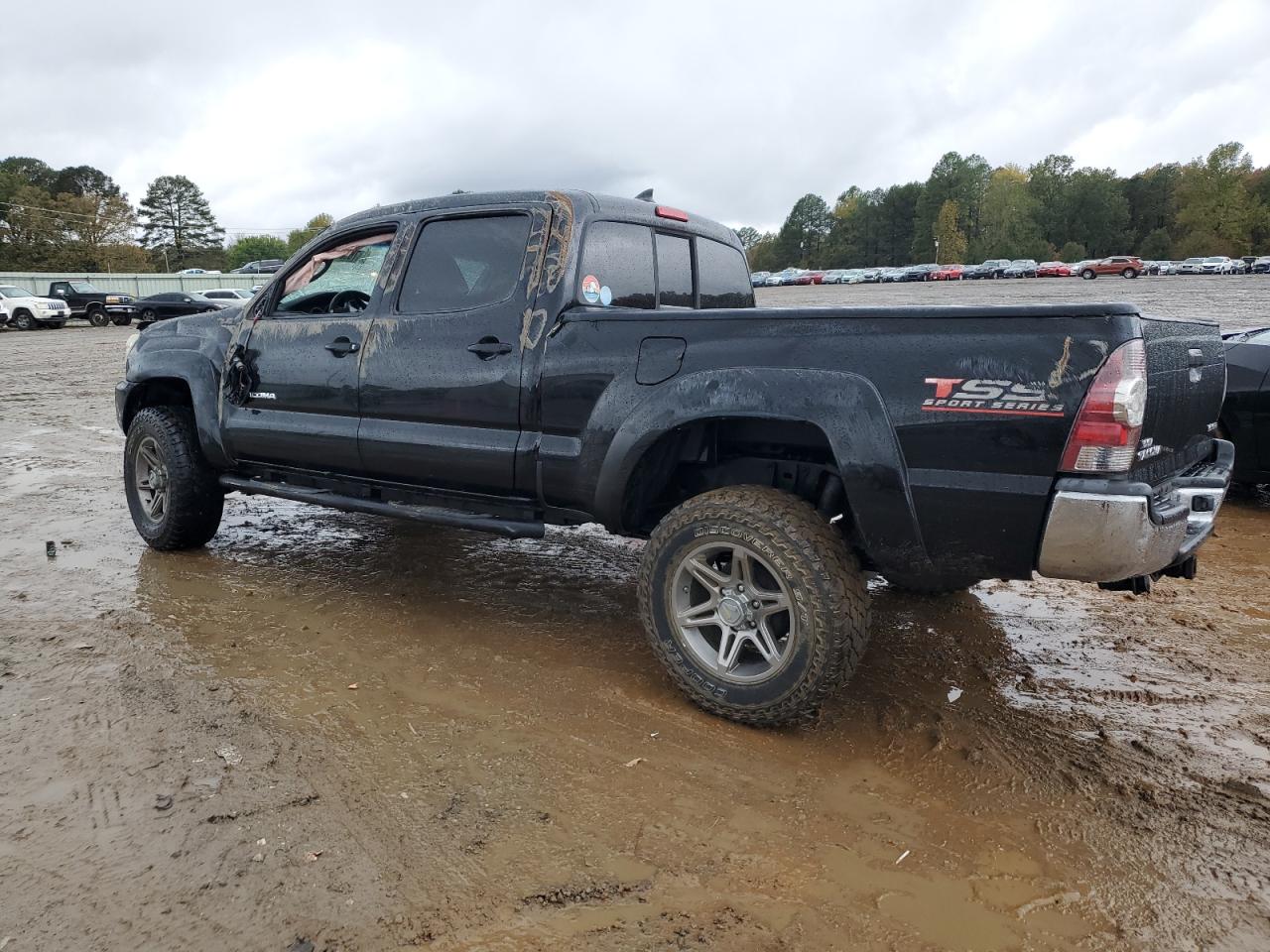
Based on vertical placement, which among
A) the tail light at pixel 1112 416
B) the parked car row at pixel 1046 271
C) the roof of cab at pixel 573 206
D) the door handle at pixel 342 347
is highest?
the parked car row at pixel 1046 271

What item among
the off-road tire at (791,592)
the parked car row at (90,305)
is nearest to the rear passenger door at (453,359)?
the off-road tire at (791,592)

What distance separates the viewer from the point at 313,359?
4.39 m

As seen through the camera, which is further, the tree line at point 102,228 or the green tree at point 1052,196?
the green tree at point 1052,196

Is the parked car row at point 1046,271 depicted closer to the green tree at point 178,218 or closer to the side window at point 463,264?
the side window at point 463,264

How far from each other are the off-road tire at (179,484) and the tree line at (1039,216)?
94.5 metres

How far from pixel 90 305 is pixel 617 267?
1411 inches

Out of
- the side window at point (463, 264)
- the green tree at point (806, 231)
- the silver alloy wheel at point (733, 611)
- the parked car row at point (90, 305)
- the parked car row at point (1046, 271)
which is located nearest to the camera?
the silver alloy wheel at point (733, 611)

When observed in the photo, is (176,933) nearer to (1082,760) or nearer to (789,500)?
(789,500)

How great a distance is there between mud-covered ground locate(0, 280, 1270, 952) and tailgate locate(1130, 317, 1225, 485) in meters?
0.97

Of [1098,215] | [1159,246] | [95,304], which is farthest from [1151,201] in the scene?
[95,304]

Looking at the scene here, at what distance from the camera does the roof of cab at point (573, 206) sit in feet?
12.6

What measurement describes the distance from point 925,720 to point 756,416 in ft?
4.20

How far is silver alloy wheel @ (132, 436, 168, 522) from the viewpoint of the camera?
16.8ft

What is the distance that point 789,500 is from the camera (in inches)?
122
